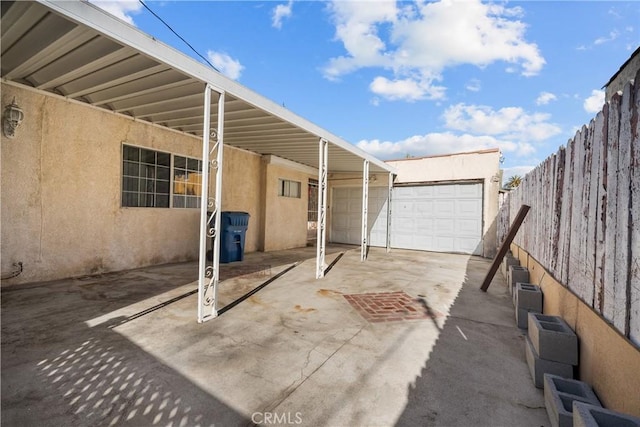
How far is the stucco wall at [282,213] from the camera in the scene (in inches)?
386

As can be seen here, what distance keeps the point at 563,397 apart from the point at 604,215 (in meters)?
1.23

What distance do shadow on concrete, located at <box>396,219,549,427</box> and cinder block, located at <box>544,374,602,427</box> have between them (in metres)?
0.14

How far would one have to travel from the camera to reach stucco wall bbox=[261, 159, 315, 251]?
9.80 meters

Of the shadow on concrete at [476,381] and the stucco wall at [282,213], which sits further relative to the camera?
the stucco wall at [282,213]

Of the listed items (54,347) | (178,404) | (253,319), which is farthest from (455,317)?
(54,347)

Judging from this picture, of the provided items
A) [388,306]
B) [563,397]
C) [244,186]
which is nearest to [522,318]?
A: [388,306]

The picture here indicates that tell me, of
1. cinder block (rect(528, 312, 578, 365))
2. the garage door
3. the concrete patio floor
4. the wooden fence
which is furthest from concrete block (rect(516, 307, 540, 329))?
the garage door

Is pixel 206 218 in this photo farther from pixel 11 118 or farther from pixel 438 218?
pixel 438 218

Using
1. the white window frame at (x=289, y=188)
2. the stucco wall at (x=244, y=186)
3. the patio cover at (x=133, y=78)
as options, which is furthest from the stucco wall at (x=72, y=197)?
the white window frame at (x=289, y=188)

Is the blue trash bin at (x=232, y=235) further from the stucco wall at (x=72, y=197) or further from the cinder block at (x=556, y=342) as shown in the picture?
the cinder block at (x=556, y=342)

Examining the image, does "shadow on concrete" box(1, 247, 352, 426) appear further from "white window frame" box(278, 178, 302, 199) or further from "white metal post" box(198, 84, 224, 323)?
"white window frame" box(278, 178, 302, 199)

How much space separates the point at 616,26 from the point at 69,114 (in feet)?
36.1

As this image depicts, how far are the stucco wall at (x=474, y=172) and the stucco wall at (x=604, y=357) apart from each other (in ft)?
25.9

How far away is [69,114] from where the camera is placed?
17.0ft
